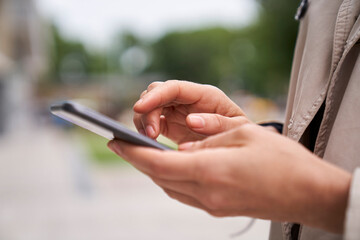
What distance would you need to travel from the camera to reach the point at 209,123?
1.41m

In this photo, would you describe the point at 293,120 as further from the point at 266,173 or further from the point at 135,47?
the point at 135,47

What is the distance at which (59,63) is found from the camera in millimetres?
63094

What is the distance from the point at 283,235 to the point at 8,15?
58.7ft

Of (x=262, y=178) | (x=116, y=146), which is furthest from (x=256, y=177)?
(x=116, y=146)

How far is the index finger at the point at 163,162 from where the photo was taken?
36.7 inches

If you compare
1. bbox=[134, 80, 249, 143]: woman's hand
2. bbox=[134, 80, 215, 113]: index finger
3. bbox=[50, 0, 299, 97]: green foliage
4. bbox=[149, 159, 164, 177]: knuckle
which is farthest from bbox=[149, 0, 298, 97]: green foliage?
bbox=[149, 159, 164, 177]: knuckle

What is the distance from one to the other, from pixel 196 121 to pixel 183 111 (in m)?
0.23

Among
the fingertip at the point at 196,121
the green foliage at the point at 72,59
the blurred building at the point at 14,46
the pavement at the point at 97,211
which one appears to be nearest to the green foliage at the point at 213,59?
the green foliage at the point at 72,59

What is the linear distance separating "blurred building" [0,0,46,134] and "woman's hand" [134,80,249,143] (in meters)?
12.2

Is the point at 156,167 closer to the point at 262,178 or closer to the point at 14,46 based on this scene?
the point at 262,178

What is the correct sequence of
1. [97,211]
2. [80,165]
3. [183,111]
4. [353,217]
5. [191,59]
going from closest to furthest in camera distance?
[353,217] < [183,111] < [97,211] < [80,165] < [191,59]

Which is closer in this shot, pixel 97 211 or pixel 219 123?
pixel 219 123

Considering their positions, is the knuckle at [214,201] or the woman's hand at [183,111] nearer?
the knuckle at [214,201]

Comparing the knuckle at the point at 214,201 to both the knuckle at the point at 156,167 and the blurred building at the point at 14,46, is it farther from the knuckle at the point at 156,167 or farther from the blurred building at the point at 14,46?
the blurred building at the point at 14,46
